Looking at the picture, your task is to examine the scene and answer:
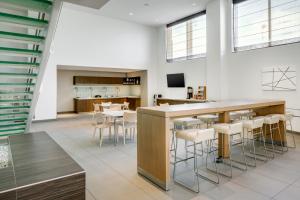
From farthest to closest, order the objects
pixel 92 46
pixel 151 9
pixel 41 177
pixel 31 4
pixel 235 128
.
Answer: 1. pixel 92 46
2. pixel 151 9
3. pixel 235 128
4. pixel 31 4
5. pixel 41 177

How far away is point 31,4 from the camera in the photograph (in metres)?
2.12

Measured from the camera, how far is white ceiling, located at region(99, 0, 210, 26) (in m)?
7.13

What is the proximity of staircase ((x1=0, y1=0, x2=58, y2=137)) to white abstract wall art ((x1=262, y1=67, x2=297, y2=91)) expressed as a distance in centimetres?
587

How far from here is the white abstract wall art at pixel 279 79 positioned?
5.37m

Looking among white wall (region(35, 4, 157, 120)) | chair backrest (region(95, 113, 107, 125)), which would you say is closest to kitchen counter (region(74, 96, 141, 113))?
white wall (region(35, 4, 157, 120))

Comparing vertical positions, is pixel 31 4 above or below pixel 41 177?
above

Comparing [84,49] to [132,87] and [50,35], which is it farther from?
[50,35]

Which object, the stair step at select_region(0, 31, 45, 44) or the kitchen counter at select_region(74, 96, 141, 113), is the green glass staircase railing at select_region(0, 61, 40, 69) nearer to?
the stair step at select_region(0, 31, 45, 44)

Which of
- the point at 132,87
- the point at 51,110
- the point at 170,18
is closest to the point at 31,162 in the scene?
the point at 51,110

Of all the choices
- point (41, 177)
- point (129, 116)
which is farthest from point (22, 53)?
point (129, 116)

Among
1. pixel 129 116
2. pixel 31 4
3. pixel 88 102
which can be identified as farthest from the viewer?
pixel 88 102

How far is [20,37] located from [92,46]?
20.3 ft

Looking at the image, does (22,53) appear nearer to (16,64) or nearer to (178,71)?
(16,64)

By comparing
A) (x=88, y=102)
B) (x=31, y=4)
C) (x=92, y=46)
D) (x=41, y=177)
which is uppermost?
(x=92, y=46)
